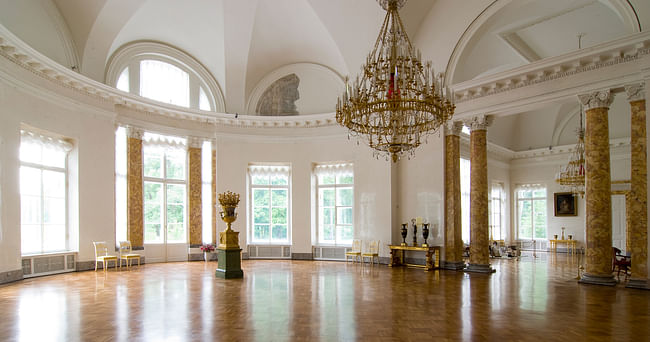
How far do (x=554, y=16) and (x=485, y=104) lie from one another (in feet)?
11.4

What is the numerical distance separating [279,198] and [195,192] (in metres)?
3.12

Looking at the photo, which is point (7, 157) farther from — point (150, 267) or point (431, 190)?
point (431, 190)

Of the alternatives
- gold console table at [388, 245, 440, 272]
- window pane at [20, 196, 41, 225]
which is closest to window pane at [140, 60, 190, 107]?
window pane at [20, 196, 41, 225]

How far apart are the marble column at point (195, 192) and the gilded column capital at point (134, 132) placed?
5.66 feet

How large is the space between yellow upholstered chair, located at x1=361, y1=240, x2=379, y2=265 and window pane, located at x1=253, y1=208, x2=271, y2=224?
4078 millimetres

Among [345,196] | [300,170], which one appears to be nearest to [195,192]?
[300,170]

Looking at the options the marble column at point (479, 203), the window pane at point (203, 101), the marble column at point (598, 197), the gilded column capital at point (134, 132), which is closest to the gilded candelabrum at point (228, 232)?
the gilded column capital at point (134, 132)

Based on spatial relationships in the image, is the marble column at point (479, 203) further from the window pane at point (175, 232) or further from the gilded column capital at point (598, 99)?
the window pane at point (175, 232)

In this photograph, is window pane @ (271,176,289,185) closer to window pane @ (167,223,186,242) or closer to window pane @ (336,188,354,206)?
window pane @ (336,188,354,206)

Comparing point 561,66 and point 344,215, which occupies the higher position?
point 561,66

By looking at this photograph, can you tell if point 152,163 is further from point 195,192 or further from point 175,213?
point 175,213

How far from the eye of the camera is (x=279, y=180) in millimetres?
15898

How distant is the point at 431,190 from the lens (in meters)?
12.7

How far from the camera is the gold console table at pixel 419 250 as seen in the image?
39.8ft
